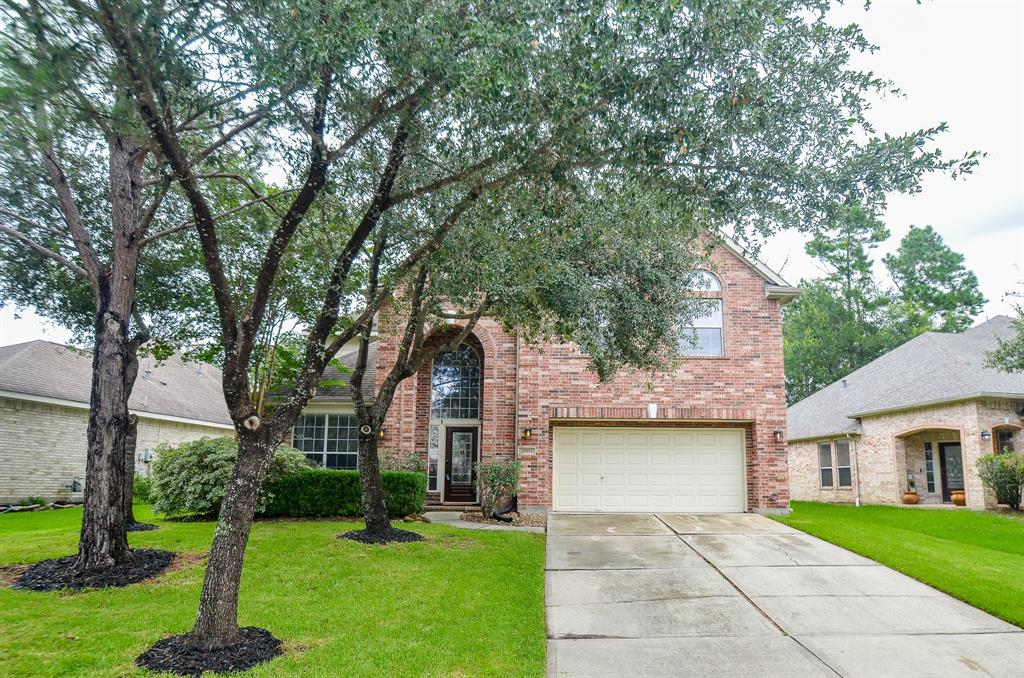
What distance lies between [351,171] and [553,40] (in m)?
3.20

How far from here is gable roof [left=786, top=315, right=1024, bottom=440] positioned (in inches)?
651

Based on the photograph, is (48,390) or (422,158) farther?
(48,390)

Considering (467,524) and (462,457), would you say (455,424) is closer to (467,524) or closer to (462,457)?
(462,457)

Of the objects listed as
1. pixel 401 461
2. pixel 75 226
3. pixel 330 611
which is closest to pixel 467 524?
pixel 401 461

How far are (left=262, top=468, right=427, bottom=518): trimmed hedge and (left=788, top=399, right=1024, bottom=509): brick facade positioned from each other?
13.8 metres

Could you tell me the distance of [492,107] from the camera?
591cm

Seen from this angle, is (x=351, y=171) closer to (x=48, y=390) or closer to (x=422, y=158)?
(x=422, y=158)

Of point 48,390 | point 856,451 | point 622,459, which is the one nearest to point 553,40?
point 622,459

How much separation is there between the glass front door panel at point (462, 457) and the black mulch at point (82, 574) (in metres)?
A: 8.50

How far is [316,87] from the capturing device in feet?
19.2

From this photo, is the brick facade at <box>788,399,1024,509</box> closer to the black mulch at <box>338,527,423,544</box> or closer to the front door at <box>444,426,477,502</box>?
the front door at <box>444,426,477,502</box>

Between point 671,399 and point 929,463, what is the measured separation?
9.66 meters

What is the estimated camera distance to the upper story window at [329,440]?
→ 16500 millimetres

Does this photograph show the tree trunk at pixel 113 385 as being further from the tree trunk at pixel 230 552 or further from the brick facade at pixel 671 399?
the brick facade at pixel 671 399
